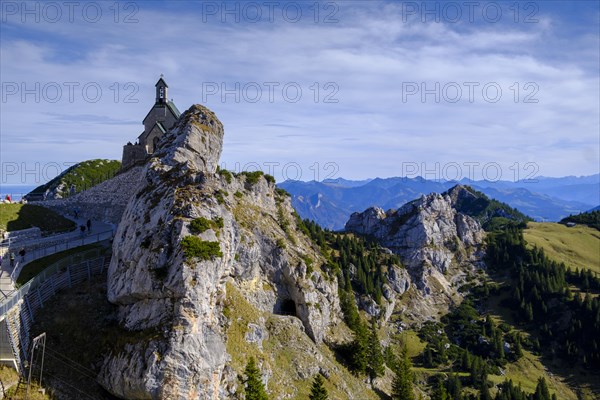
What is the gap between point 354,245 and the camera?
171 meters

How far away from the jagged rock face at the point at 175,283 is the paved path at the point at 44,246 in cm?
922

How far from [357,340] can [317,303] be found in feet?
29.7

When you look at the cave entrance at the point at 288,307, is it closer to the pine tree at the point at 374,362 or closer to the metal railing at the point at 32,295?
the pine tree at the point at 374,362

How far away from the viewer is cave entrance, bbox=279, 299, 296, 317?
71.2m

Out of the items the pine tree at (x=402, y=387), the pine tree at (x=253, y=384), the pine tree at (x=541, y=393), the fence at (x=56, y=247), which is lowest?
the pine tree at (x=541, y=393)

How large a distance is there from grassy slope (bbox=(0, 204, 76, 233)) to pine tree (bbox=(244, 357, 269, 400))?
1361 inches

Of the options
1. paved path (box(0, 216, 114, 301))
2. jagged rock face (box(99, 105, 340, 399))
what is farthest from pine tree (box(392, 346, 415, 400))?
paved path (box(0, 216, 114, 301))

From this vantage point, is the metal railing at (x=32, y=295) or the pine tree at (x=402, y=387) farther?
the pine tree at (x=402, y=387)

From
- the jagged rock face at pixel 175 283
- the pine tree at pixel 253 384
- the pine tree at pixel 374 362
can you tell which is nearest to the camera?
the jagged rock face at pixel 175 283

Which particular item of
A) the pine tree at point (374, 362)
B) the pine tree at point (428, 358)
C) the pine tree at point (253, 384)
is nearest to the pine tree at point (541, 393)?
the pine tree at point (428, 358)

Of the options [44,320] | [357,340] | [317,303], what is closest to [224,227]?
[44,320]

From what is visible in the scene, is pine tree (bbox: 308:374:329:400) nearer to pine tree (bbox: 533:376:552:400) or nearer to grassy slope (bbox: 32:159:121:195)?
grassy slope (bbox: 32:159:121:195)

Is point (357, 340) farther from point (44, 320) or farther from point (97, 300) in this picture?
point (44, 320)

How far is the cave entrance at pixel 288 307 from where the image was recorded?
234ft
